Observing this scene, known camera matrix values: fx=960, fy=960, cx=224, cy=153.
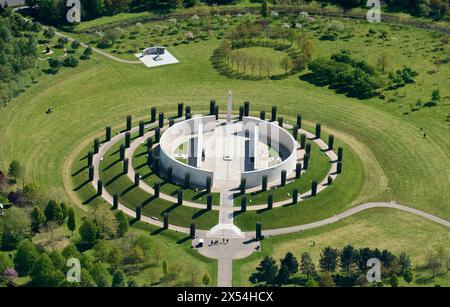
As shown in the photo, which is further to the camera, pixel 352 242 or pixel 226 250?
pixel 352 242

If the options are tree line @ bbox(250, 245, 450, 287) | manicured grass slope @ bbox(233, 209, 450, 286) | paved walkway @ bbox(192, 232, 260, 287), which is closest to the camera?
tree line @ bbox(250, 245, 450, 287)

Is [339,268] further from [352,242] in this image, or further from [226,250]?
[226,250]

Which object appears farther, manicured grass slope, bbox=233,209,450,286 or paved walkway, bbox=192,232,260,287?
manicured grass slope, bbox=233,209,450,286

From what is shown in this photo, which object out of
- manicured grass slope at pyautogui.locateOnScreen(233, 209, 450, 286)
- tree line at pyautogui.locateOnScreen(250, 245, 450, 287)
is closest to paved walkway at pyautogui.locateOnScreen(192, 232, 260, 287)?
manicured grass slope at pyautogui.locateOnScreen(233, 209, 450, 286)

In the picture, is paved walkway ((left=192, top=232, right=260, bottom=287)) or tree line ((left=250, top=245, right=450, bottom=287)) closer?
tree line ((left=250, top=245, right=450, bottom=287))

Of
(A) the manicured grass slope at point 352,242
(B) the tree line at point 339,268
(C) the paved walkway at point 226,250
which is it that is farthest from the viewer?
(A) the manicured grass slope at point 352,242

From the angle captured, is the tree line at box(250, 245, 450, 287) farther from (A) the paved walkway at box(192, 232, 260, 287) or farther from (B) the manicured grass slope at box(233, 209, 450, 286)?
(A) the paved walkway at box(192, 232, 260, 287)

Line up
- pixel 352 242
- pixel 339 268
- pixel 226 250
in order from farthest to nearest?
pixel 352 242, pixel 226 250, pixel 339 268

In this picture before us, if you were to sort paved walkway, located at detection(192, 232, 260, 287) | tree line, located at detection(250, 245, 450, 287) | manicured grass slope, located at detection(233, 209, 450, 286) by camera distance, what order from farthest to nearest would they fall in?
manicured grass slope, located at detection(233, 209, 450, 286) → paved walkway, located at detection(192, 232, 260, 287) → tree line, located at detection(250, 245, 450, 287)

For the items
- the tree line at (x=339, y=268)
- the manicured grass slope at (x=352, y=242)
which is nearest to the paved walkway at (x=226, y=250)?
the manicured grass slope at (x=352, y=242)

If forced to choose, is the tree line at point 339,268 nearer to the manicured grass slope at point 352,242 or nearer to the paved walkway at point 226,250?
the manicured grass slope at point 352,242

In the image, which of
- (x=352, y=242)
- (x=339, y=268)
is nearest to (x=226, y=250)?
(x=339, y=268)

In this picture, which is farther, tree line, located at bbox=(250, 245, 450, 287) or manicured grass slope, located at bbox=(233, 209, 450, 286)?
manicured grass slope, located at bbox=(233, 209, 450, 286)
